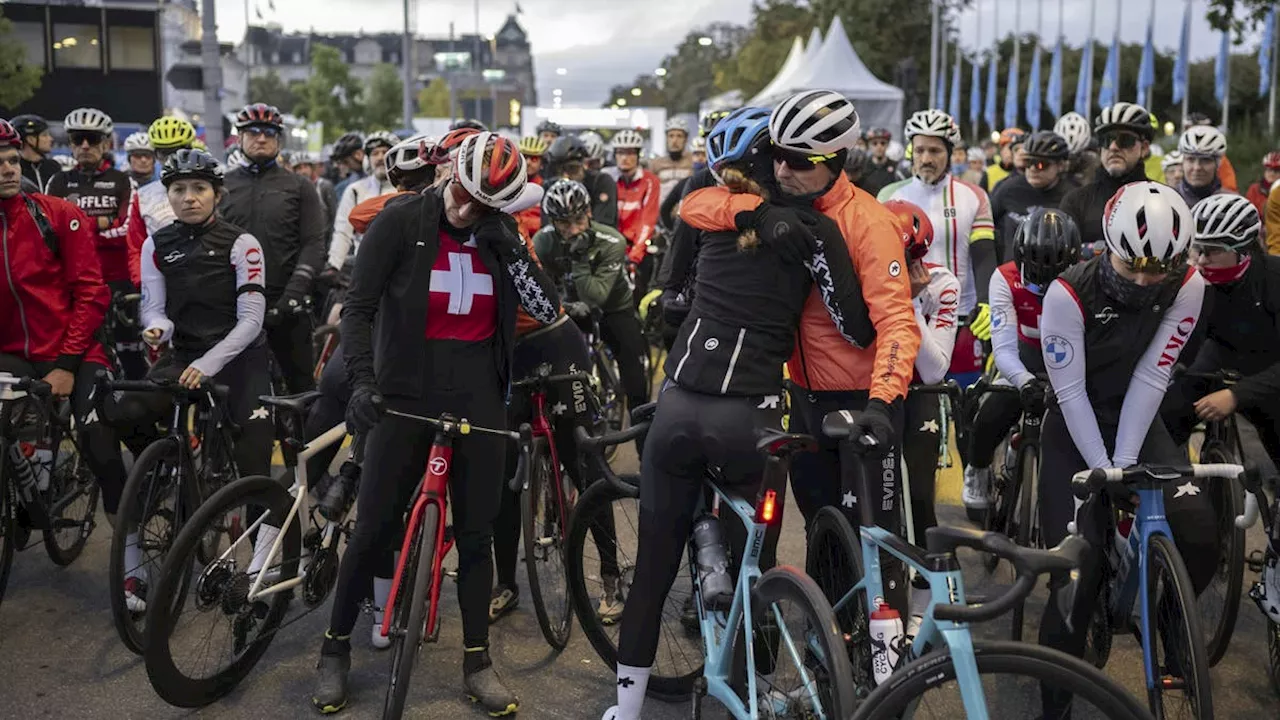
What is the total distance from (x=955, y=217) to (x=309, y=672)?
15.2 ft

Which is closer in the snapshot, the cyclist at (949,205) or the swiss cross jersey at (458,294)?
the swiss cross jersey at (458,294)

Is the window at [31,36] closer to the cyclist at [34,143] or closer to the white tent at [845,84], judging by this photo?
the white tent at [845,84]

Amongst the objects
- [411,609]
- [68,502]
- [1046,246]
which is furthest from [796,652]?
[68,502]

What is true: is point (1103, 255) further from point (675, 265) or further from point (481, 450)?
point (481, 450)

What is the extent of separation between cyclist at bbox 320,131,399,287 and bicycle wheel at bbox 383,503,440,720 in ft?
14.9

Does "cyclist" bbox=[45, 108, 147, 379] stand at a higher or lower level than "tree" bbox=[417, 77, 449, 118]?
lower

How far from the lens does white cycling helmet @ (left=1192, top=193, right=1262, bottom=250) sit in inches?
225

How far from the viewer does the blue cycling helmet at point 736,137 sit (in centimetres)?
445

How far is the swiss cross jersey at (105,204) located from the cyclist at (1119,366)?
7249mm

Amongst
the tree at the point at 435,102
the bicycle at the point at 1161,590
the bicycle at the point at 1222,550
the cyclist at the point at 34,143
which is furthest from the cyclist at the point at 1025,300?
the tree at the point at 435,102

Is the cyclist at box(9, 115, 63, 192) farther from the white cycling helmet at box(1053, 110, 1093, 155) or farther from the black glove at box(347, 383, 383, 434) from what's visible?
the white cycling helmet at box(1053, 110, 1093, 155)

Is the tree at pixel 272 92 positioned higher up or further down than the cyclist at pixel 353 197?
higher up

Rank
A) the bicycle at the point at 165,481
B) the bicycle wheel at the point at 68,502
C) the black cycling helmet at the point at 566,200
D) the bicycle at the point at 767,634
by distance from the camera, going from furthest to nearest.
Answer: the black cycling helmet at the point at 566,200
the bicycle wheel at the point at 68,502
the bicycle at the point at 165,481
the bicycle at the point at 767,634

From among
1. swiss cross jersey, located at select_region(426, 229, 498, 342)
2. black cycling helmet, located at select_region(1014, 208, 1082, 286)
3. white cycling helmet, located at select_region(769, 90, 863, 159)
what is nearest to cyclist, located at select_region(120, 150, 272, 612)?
swiss cross jersey, located at select_region(426, 229, 498, 342)
